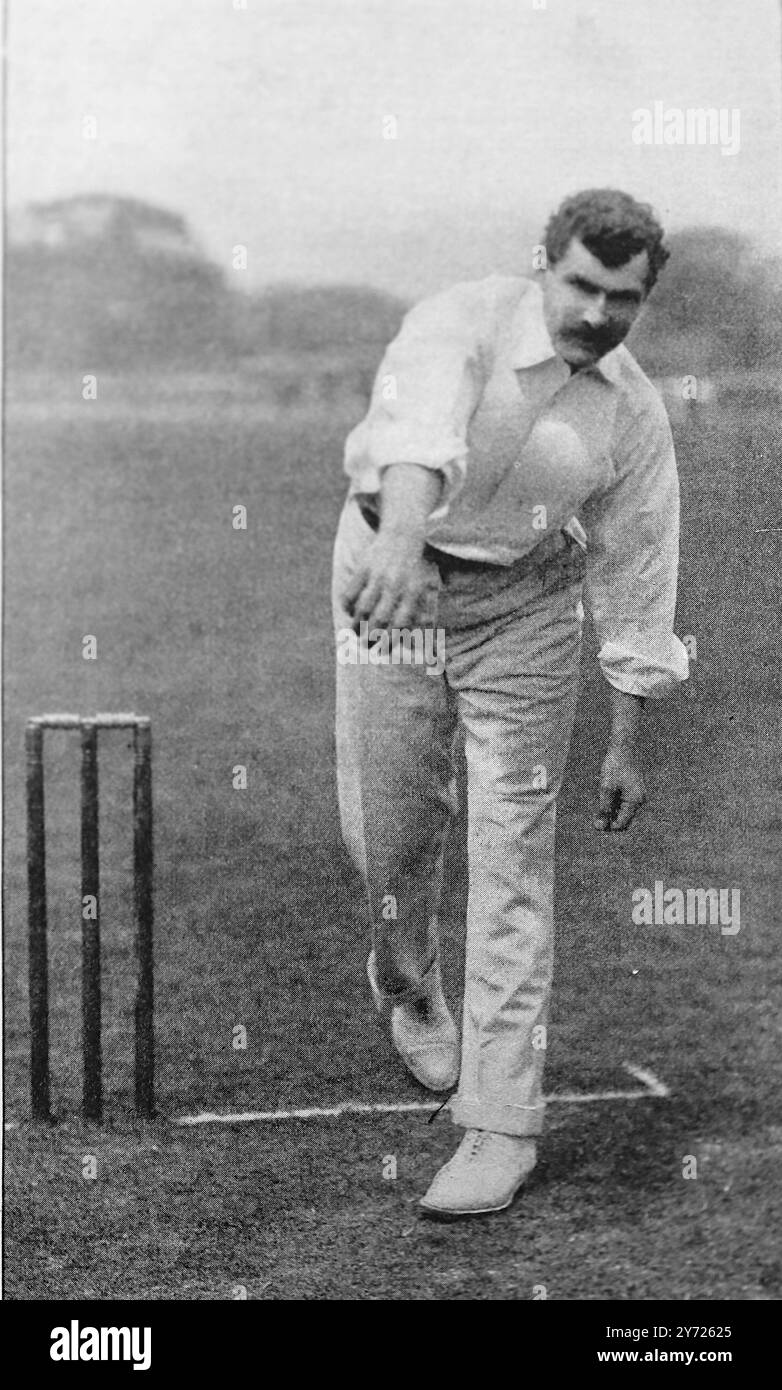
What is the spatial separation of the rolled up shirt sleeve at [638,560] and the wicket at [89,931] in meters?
1.22

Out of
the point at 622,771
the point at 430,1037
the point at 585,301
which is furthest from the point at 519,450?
the point at 430,1037

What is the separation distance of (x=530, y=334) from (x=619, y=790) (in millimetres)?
1187

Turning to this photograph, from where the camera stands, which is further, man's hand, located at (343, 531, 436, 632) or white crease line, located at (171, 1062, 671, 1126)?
white crease line, located at (171, 1062, 671, 1126)

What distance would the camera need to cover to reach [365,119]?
4328mm

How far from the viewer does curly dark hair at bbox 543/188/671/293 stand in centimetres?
426

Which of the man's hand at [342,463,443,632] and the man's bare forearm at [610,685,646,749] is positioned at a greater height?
the man's hand at [342,463,443,632]

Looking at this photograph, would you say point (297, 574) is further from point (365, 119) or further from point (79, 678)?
point (365, 119)

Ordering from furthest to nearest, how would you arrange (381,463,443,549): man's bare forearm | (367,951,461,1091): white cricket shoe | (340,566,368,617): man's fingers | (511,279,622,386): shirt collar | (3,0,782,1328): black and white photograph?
(367,951,461,1091): white cricket shoe, (3,0,782,1328): black and white photograph, (511,279,622,386): shirt collar, (340,566,368,617): man's fingers, (381,463,443,549): man's bare forearm

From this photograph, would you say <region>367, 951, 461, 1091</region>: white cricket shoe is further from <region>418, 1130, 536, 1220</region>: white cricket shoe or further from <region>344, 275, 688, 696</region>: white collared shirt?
<region>344, 275, 688, 696</region>: white collared shirt

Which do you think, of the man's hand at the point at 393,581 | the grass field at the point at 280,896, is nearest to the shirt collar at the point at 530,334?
the grass field at the point at 280,896

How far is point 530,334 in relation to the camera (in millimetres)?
4215

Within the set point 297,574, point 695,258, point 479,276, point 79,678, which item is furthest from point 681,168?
point 79,678

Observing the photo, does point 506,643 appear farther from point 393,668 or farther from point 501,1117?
point 501,1117

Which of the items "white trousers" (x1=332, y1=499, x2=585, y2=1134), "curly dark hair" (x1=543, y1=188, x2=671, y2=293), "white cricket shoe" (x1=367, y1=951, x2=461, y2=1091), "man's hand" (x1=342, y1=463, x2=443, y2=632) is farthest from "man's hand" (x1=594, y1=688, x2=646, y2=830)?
"curly dark hair" (x1=543, y1=188, x2=671, y2=293)
